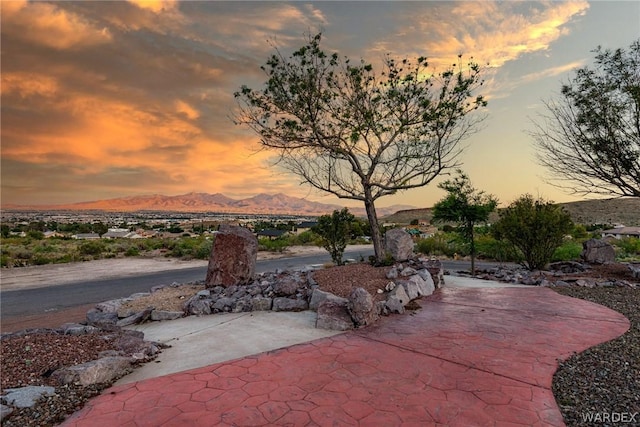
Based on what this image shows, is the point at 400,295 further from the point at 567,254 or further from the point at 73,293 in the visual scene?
the point at 567,254

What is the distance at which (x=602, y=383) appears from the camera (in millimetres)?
3787

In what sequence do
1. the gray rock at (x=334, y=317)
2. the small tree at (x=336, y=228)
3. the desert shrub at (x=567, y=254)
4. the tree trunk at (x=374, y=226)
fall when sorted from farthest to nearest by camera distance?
the desert shrub at (x=567, y=254)
the small tree at (x=336, y=228)
the tree trunk at (x=374, y=226)
the gray rock at (x=334, y=317)

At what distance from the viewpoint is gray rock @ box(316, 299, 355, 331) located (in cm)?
603

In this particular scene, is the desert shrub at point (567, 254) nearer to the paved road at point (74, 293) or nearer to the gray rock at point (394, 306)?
the gray rock at point (394, 306)

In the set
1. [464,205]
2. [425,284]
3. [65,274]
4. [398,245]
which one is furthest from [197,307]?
[65,274]

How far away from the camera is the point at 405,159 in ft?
40.0

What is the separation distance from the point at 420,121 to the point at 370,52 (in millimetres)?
2789

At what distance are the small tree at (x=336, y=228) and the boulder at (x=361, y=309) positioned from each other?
592 centimetres

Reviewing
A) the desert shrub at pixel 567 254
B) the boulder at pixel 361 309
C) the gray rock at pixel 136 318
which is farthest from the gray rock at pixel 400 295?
the desert shrub at pixel 567 254

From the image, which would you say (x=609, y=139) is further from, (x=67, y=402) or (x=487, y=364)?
(x=67, y=402)

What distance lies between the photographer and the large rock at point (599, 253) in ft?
39.7

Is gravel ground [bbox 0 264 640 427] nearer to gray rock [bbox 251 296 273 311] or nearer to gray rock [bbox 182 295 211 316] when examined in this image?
gray rock [bbox 182 295 211 316]

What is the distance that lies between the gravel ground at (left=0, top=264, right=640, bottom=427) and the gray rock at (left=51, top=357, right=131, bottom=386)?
0.12 m

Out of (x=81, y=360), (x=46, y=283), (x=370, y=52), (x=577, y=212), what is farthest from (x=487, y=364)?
(x=577, y=212)
